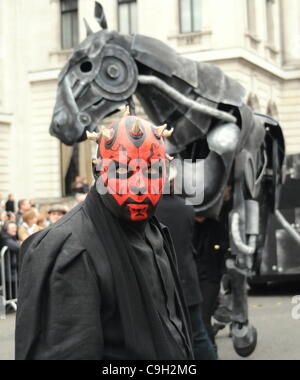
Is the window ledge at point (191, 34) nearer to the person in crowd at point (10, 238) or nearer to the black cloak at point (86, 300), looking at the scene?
the person in crowd at point (10, 238)

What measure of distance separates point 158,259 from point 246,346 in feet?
16.2

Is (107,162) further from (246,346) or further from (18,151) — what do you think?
(18,151)

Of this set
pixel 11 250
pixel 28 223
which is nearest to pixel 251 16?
pixel 28 223

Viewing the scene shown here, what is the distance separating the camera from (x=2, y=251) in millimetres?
12875

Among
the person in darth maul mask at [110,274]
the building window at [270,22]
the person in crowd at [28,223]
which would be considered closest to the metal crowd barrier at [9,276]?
the person in crowd at [28,223]

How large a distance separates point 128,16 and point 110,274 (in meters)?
30.0

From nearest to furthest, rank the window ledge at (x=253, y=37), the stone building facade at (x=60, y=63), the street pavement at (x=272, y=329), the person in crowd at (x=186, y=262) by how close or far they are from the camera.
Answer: the person in crowd at (x=186, y=262)
the street pavement at (x=272, y=329)
the window ledge at (x=253, y=37)
the stone building facade at (x=60, y=63)

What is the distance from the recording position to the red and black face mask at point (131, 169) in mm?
3260

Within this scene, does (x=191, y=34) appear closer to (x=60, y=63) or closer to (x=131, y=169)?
(x=60, y=63)

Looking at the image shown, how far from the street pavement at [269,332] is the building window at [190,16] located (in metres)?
17.8

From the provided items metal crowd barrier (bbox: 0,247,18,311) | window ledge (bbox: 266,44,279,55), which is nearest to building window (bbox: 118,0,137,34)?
window ledge (bbox: 266,44,279,55)

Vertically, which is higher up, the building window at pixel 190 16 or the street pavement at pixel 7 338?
the building window at pixel 190 16

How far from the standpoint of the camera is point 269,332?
33.1 feet

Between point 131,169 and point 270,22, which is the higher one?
point 270,22
